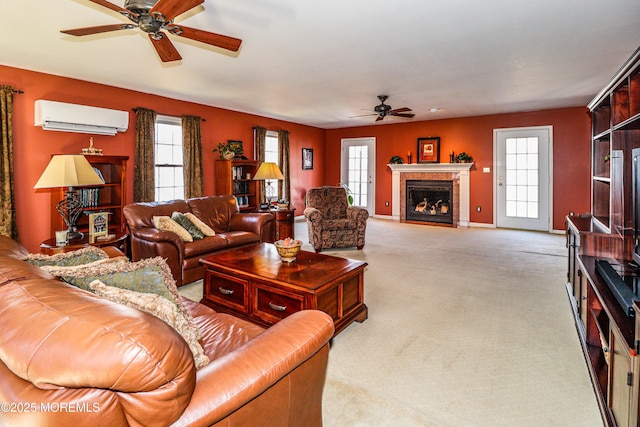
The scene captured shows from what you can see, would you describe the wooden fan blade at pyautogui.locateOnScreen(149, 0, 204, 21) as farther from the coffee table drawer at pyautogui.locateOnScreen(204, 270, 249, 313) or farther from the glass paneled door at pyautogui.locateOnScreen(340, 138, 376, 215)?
the glass paneled door at pyautogui.locateOnScreen(340, 138, 376, 215)

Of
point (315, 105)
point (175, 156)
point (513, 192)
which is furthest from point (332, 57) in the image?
point (513, 192)

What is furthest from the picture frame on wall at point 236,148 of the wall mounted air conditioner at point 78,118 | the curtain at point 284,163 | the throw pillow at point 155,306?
the throw pillow at point 155,306

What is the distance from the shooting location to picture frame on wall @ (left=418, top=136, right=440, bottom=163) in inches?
330

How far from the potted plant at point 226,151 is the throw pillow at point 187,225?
2314mm

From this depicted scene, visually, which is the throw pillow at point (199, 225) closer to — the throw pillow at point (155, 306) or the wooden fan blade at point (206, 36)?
the wooden fan blade at point (206, 36)

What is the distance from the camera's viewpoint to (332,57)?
12.7 feet

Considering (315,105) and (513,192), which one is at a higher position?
(315,105)

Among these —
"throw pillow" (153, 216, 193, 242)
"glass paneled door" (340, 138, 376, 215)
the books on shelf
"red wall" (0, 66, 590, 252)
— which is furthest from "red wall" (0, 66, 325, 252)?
"glass paneled door" (340, 138, 376, 215)

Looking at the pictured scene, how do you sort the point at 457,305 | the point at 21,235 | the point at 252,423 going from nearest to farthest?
1. the point at 252,423
2. the point at 457,305
3. the point at 21,235

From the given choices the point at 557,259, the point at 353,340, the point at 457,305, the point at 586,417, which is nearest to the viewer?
the point at 586,417

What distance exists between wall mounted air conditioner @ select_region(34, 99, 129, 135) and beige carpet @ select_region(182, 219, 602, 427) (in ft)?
8.85

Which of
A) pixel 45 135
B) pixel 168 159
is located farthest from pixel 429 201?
pixel 45 135

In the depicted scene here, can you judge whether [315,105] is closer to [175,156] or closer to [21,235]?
[175,156]

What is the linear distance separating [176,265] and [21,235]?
2.28 m
